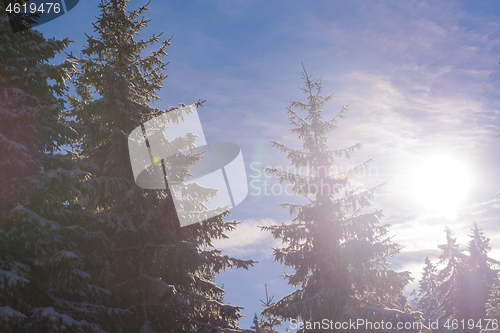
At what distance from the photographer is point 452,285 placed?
31469 mm

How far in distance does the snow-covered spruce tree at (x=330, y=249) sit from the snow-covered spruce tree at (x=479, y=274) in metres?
21.1

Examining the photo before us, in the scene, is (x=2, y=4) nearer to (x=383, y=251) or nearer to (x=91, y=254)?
(x=91, y=254)

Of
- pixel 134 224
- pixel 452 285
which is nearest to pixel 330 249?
pixel 134 224

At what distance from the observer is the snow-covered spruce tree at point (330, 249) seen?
14539 millimetres

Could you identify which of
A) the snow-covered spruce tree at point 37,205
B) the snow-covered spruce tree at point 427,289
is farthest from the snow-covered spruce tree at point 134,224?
the snow-covered spruce tree at point 427,289

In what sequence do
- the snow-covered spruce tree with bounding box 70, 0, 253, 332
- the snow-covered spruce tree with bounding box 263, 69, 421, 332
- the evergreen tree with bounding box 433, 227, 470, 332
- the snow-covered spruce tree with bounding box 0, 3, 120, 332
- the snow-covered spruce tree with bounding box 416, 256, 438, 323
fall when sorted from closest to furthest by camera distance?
1. the snow-covered spruce tree with bounding box 0, 3, 120, 332
2. the snow-covered spruce tree with bounding box 70, 0, 253, 332
3. the snow-covered spruce tree with bounding box 263, 69, 421, 332
4. the evergreen tree with bounding box 433, 227, 470, 332
5. the snow-covered spruce tree with bounding box 416, 256, 438, 323

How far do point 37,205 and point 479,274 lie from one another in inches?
1632

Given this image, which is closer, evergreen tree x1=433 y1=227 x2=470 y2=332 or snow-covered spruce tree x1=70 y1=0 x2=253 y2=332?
snow-covered spruce tree x1=70 y1=0 x2=253 y2=332

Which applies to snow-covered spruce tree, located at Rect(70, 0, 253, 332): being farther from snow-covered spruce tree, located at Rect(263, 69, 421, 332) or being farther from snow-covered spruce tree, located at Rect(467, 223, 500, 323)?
snow-covered spruce tree, located at Rect(467, 223, 500, 323)

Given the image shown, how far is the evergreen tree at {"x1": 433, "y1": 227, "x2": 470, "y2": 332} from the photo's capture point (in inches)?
1191

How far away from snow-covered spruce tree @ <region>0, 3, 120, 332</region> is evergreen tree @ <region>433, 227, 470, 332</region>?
3466 cm

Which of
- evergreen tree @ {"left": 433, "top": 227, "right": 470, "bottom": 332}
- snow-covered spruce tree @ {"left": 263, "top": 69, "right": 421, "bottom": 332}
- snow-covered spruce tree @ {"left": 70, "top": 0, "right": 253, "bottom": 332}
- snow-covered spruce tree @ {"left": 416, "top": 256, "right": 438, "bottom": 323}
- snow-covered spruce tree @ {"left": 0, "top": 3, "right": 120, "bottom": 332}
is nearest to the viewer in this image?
snow-covered spruce tree @ {"left": 0, "top": 3, "right": 120, "bottom": 332}

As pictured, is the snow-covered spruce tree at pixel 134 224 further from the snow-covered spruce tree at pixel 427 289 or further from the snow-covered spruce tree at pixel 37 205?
the snow-covered spruce tree at pixel 427 289

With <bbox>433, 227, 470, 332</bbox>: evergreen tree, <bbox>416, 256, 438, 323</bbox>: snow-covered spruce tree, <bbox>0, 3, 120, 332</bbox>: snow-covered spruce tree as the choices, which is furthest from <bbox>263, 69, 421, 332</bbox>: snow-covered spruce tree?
<bbox>416, 256, 438, 323</bbox>: snow-covered spruce tree
